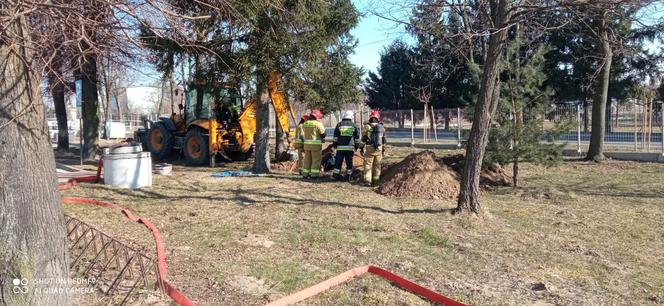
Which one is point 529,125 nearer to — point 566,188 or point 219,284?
point 566,188

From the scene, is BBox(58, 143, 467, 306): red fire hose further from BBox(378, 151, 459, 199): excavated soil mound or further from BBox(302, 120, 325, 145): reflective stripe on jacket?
BBox(302, 120, 325, 145): reflective stripe on jacket

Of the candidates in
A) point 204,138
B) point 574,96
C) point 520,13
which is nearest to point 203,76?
point 204,138

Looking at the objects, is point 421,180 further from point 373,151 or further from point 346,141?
point 346,141

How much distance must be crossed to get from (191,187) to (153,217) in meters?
2.98

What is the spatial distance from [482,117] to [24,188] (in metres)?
6.09

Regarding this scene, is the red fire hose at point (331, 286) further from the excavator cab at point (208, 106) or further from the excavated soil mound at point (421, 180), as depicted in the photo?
the excavator cab at point (208, 106)

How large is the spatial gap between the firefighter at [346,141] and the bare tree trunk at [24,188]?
8.47 meters

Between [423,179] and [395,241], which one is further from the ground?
[423,179]

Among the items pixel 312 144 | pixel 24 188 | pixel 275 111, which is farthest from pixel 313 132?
pixel 24 188

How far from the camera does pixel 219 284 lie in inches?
200

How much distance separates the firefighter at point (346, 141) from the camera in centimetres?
1210

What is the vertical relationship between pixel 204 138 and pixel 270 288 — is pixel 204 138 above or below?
above

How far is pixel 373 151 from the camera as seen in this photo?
37.9 ft

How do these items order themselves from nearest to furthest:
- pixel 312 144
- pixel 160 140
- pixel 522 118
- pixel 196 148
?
pixel 522 118, pixel 312 144, pixel 196 148, pixel 160 140
